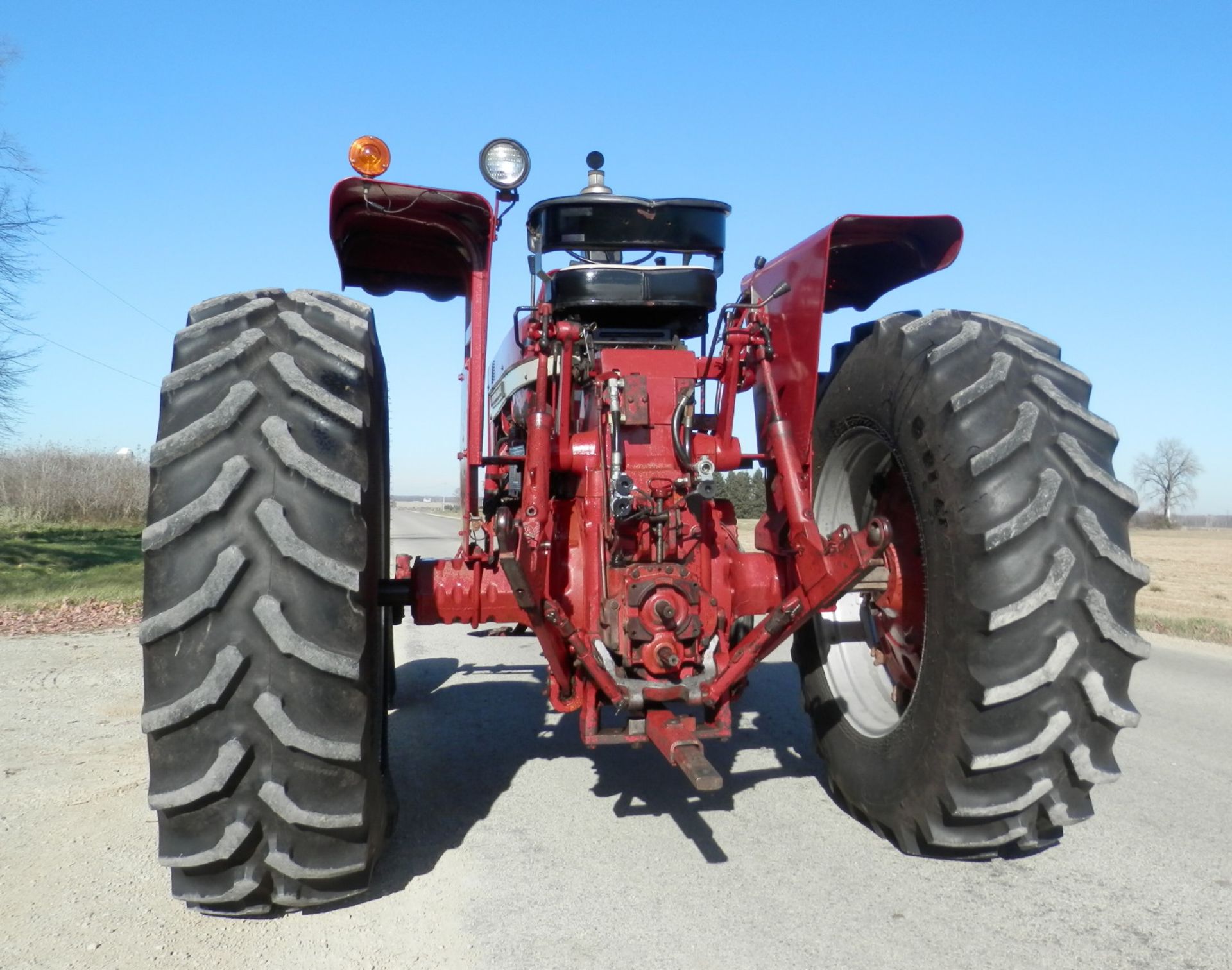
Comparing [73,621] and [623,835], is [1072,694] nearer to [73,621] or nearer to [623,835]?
[623,835]

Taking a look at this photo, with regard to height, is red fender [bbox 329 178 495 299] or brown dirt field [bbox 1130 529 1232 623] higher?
red fender [bbox 329 178 495 299]

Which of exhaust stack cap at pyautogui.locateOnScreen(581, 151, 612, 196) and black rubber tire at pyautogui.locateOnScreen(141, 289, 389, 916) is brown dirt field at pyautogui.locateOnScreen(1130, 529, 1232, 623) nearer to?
exhaust stack cap at pyautogui.locateOnScreen(581, 151, 612, 196)

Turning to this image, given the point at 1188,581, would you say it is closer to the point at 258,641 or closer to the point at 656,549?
the point at 656,549

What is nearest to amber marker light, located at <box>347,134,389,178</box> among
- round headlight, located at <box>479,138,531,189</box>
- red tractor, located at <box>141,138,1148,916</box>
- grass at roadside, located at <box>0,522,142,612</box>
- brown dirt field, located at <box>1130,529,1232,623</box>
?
red tractor, located at <box>141,138,1148,916</box>

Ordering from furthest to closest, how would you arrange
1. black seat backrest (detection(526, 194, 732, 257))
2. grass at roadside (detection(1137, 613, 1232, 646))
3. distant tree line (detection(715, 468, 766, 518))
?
1. distant tree line (detection(715, 468, 766, 518))
2. grass at roadside (detection(1137, 613, 1232, 646))
3. black seat backrest (detection(526, 194, 732, 257))

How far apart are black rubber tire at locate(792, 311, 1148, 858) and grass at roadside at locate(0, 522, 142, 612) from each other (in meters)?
4.24

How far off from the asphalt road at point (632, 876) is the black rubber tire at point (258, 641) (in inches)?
11.7

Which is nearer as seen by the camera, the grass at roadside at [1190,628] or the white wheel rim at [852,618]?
the white wheel rim at [852,618]

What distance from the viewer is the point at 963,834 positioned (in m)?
2.85

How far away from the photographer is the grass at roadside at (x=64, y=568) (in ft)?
34.5

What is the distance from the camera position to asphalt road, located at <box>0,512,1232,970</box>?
8.30 ft

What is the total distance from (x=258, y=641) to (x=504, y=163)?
2.23m

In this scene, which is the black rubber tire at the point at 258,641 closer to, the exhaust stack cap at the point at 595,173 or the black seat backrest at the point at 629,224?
the black seat backrest at the point at 629,224

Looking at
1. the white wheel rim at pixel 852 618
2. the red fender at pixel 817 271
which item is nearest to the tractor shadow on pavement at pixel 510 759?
the white wheel rim at pixel 852 618
